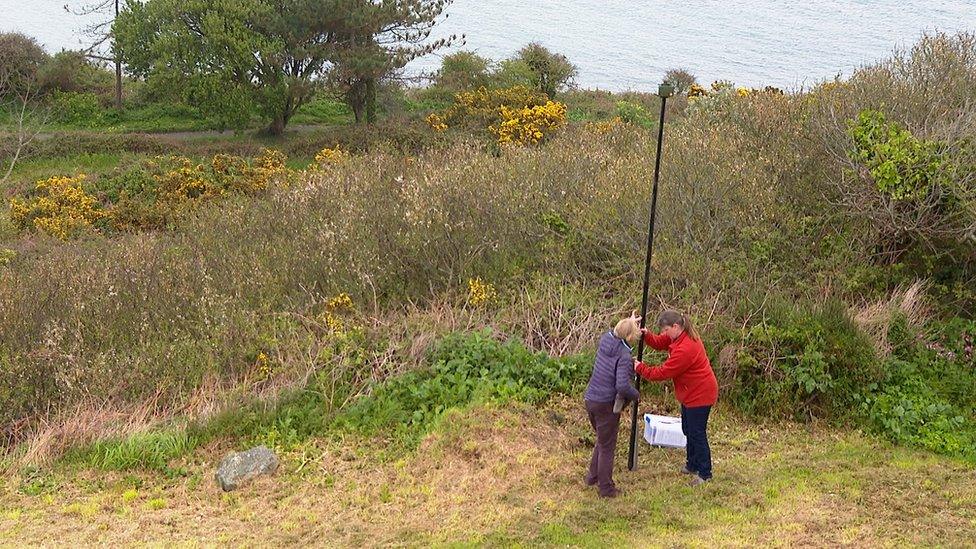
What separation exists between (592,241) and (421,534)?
4.85 metres

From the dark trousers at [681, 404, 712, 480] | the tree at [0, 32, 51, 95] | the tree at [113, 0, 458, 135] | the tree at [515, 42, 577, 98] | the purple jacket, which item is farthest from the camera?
the tree at [515, 42, 577, 98]

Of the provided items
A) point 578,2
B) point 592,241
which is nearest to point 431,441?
point 592,241

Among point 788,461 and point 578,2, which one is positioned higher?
point 578,2

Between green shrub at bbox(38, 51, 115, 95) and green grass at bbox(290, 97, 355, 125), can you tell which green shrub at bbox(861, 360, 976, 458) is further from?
green shrub at bbox(38, 51, 115, 95)

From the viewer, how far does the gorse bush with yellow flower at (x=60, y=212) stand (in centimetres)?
1748

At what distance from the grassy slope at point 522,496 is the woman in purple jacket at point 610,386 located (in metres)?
0.33

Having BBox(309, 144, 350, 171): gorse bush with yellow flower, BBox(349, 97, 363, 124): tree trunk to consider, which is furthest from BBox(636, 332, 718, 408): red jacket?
BBox(349, 97, 363, 124): tree trunk

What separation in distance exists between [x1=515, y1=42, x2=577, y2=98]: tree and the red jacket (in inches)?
1013

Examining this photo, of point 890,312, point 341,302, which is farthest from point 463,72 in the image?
point 890,312

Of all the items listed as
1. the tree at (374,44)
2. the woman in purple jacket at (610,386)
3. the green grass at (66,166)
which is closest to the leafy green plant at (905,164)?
the woman in purple jacket at (610,386)

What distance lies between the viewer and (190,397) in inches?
319

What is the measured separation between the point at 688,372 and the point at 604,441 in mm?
832

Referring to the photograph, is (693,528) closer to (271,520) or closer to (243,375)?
(271,520)

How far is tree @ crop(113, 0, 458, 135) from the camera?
2498 cm
